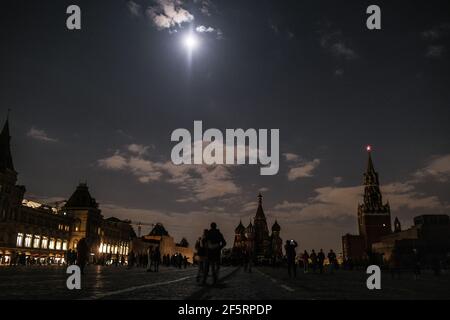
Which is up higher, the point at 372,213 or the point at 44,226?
the point at 372,213

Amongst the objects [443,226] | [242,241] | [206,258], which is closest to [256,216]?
[242,241]

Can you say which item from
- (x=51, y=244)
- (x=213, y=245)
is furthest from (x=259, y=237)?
(x=213, y=245)

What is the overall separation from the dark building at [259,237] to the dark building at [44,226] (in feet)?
250

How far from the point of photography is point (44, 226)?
72.7 m

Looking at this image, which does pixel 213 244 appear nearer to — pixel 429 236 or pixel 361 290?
pixel 361 290

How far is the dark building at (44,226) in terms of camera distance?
6062cm

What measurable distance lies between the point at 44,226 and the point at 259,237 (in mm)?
111913

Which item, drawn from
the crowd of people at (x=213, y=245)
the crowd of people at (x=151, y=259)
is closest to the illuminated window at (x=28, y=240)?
the crowd of people at (x=151, y=259)

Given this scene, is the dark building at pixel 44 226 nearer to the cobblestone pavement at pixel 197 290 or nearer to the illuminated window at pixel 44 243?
the illuminated window at pixel 44 243

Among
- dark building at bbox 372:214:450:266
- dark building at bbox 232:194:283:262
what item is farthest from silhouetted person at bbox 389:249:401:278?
dark building at bbox 232:194:283:262

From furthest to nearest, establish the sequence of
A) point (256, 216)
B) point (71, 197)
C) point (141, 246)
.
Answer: point (256, 216) → point (141, 246) → point (71, 197)
